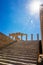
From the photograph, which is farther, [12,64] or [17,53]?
[17,53]

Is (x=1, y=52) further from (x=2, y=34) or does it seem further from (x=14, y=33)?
(x=14, y=33)

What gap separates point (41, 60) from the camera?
14.1 ft

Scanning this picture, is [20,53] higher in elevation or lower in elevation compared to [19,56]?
higher

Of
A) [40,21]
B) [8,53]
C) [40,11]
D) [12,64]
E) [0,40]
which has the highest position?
[40,11]

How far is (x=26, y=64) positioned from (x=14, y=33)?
5.74 meters

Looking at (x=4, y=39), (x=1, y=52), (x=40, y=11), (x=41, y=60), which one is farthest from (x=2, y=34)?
(x=41, y=60)

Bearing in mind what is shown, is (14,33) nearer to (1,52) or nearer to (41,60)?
(1,52)

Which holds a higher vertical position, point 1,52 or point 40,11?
point 40,11

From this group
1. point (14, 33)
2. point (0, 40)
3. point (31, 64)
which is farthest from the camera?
point (14, 33)

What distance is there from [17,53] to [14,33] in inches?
166

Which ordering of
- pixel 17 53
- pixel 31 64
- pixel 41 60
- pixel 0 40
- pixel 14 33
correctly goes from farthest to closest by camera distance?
pixel 14 33, pixel 0 40, pixel 17 53, pixel 41 60, pixel 31 64

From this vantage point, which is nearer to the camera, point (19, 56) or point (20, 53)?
point (19, 56)

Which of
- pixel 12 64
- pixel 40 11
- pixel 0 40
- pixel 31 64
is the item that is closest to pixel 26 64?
pixel 31 64

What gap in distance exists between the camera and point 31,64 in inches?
146
